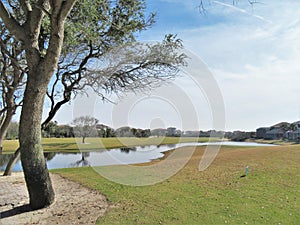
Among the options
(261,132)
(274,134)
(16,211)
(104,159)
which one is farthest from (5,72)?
(261,132)

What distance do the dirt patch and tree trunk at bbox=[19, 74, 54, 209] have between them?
35 cm

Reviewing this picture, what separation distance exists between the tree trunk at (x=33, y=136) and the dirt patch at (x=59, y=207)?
0.35 m

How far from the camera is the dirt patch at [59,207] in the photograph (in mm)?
4109

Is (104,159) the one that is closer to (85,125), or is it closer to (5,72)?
(85,125)

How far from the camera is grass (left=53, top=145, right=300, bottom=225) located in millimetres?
4203

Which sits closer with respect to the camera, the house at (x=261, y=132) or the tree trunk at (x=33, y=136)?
the tree trunk at (x=33, y=136)

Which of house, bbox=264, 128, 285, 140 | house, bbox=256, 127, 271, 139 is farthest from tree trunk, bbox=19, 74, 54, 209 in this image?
house, bbox=256, 127, 271, 139

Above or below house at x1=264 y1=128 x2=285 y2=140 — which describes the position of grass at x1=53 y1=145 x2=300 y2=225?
below

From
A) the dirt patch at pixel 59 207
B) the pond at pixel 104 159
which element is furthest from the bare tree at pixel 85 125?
the dirt patch at pixel 59 207

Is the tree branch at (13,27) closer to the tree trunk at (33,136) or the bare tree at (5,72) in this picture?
the tree trunk at (33,136)

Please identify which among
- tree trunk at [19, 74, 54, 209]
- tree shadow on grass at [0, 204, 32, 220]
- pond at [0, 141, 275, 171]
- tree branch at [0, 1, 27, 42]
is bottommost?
pond at [0, 141, 275, 171]

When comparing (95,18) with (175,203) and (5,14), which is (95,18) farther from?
(175,203)

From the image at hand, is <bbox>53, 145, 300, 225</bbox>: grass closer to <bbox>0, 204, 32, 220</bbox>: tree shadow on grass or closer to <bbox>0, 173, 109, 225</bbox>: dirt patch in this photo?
<bbox>0, 173, 109, 225</bbox>: dirt patch

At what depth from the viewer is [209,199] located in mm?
5406
